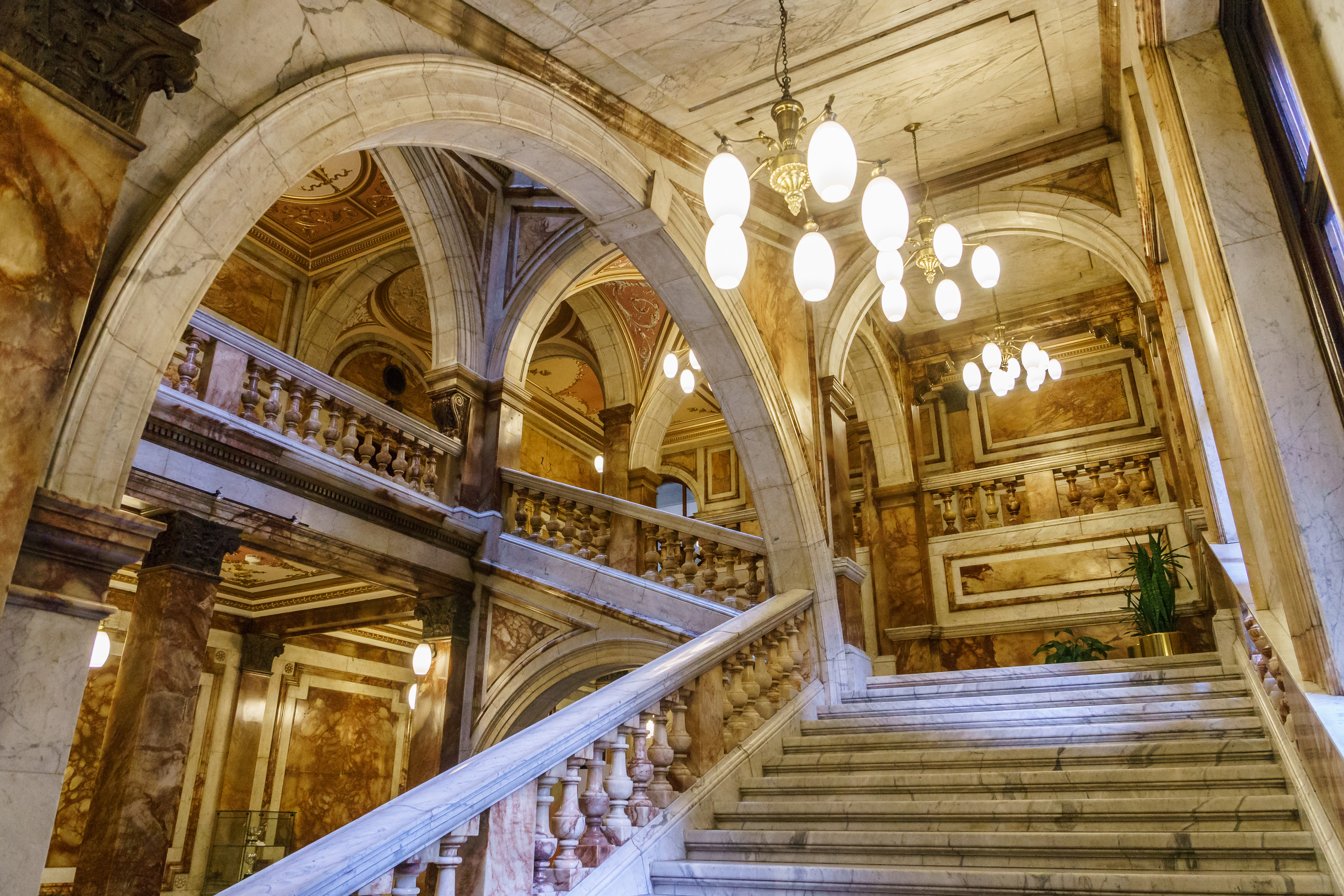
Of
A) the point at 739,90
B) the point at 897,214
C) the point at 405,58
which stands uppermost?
the point at 739,90

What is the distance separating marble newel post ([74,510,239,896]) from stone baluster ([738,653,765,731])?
10.5 ft

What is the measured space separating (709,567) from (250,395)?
3.46 m

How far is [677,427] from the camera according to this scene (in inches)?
566

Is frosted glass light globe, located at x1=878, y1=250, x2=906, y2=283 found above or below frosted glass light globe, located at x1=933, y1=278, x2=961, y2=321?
below

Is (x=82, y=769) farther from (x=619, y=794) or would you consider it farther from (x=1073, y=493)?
(x=1073, y=493)

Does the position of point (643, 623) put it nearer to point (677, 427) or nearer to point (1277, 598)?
point (1277, 598)

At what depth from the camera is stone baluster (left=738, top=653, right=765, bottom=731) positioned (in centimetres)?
489

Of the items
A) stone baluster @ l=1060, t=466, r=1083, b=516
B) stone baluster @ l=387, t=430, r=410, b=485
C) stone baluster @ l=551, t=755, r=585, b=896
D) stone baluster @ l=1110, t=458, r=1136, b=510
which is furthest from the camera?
stone baluster @ l=1060, t=466, r=1083, b=516

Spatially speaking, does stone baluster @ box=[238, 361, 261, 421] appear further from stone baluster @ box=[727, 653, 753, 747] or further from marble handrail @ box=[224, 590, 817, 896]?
stone baluster @ box=[727, 653, 753, 747]

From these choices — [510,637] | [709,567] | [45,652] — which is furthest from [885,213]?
[510,637]

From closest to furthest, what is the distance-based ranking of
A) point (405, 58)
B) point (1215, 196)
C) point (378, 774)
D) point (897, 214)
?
point (1215, 196)
point (897, 214)
point (405, 58)
point (378, 774)

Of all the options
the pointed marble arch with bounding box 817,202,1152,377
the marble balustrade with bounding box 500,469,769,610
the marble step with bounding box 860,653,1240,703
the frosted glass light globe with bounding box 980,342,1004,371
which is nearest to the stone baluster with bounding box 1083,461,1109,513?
the frosted glass light globe with bounding box 980,342,1004,371

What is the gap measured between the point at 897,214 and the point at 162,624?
479 cm

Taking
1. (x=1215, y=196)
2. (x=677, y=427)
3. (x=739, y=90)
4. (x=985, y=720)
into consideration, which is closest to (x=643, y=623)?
(x=985, y=720)
